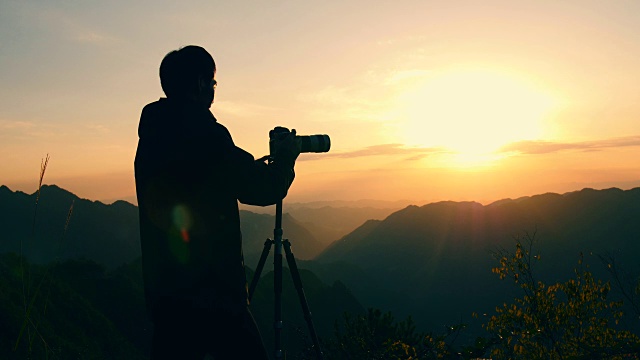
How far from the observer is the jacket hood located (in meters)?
2.50

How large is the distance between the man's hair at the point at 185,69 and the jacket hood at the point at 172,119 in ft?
0.25

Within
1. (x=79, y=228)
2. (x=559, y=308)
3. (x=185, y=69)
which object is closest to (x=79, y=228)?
(x=79, y=228)

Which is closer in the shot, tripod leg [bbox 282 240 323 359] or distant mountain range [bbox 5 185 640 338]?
tripod leg [bbox 282 240 323 359]

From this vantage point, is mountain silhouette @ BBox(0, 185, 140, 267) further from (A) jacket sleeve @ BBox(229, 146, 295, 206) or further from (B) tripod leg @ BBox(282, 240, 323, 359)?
(A) jacket sleeve @ BBox(229, 146, 295, 206)

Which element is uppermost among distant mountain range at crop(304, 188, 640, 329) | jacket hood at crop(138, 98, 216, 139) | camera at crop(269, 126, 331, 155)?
jacket hood at crop(138, 98, 216, 139)

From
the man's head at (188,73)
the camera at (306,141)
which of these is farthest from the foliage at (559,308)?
the man's head at (188,73)

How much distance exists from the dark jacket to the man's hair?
0.43 ft

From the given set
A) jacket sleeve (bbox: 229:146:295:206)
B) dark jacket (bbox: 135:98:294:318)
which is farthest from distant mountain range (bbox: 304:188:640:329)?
dark jacket (bbox: 135:98:294:318)

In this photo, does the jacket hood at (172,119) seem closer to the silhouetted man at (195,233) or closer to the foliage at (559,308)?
the silhouetted man at (195,233)

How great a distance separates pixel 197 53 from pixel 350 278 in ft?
579

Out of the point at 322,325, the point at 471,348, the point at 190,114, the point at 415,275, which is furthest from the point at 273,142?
the point at 415,275

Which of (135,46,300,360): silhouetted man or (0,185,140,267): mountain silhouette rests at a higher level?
(135,46,300,360): silhouetted man

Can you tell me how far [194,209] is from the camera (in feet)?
7.99

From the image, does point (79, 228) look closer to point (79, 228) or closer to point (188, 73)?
point (79, 228)
